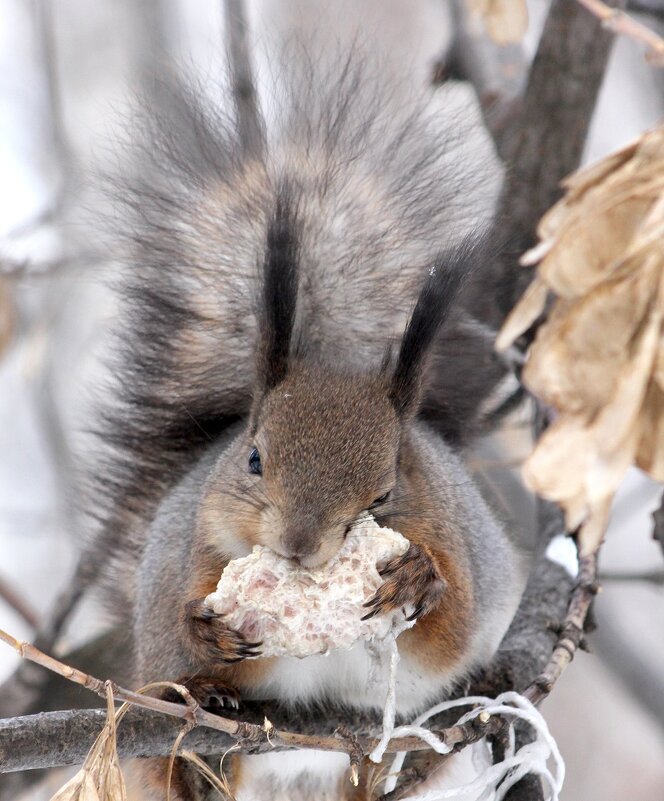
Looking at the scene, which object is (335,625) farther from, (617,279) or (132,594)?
(132,594)

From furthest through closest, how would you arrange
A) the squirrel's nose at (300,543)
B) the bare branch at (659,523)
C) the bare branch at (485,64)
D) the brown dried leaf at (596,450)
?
the bare branch at (485,64), the bare branch at (659,523), the squirrel's nose at (300,543), the brown dried leaf at (596,450)

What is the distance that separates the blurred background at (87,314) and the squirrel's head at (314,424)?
1031mm

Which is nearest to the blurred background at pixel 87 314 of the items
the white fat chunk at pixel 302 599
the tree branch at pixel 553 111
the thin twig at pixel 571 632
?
the tree branch at pixel 553 111

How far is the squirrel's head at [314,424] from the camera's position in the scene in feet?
5.71

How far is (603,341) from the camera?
3.76 feet

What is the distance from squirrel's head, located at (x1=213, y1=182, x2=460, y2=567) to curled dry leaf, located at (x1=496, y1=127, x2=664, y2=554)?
24.0 inches

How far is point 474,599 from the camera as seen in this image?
2141 millimetres

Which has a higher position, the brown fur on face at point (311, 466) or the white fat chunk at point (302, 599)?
the brown fur on face at point (311, 466)

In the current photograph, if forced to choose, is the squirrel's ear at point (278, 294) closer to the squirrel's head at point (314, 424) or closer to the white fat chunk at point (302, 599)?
the squirrel's head at point (314, 424)

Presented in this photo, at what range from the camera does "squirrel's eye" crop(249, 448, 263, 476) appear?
188 centimetres

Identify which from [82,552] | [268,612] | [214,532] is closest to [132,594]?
[82,552]

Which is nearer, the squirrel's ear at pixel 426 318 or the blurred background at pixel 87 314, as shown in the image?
the squirrel's ear at pixel 426 318

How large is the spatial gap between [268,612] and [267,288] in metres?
0.56

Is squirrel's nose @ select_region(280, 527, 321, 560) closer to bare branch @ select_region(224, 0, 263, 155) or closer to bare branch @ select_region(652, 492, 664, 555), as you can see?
bare branch @ select_region(652, 492, 664, 555)
